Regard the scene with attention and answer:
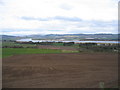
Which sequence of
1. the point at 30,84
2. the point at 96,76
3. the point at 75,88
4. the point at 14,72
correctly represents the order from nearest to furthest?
1. the point at 75,88
2. the point at 30,84
3. the point at 96,76
4. the point at 14,72

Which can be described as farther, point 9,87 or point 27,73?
point 27,73

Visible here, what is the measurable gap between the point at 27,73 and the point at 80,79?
13.2 ft

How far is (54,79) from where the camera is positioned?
10.9m

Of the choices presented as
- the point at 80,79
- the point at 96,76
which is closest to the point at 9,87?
the point at 80,79

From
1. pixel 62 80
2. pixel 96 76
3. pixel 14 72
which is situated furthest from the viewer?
pixel 14 72

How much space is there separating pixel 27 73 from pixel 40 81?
237 cm

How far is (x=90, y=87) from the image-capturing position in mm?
9250

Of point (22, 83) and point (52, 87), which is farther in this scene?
point (22, 83)

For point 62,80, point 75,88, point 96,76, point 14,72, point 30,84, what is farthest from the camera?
point 14,72

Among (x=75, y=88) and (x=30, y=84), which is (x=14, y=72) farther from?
(x=75, y=88)

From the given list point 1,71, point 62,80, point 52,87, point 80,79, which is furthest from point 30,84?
point 1,71

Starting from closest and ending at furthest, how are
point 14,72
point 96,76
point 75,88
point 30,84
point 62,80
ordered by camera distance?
point 75,88
point 30,84
point 62,80
point 96,76
point 14,72

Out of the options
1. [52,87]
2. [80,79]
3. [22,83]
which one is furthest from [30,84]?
[80,79]

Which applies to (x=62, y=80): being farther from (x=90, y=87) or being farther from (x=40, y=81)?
(x=90, y=87)
